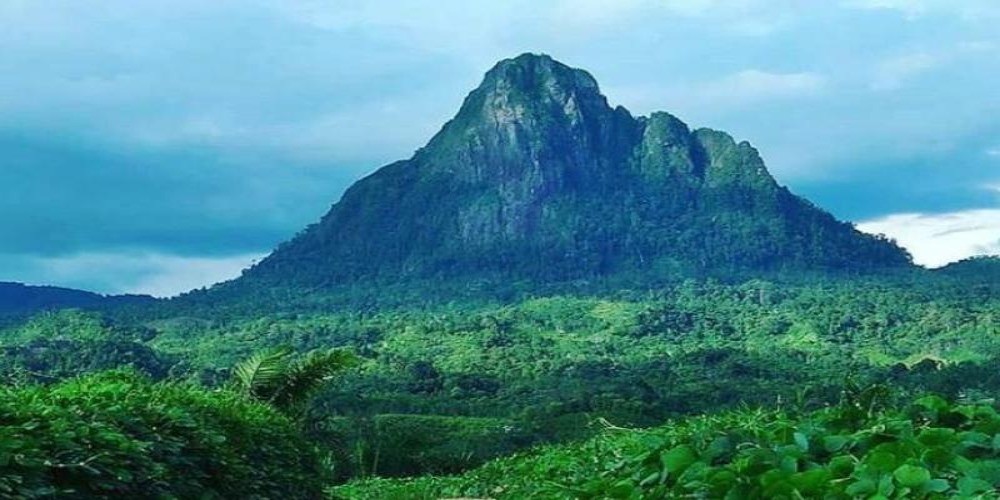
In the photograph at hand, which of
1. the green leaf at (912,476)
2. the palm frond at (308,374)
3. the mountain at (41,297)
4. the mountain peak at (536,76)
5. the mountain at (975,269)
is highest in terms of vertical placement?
the mountain peak at (536,76)

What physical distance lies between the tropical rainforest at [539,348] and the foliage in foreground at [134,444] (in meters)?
0.01

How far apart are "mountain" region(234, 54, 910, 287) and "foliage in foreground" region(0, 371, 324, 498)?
106439 mm

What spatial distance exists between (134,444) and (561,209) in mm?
119880

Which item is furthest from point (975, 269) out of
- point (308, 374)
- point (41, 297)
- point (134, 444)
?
point (134, 444)

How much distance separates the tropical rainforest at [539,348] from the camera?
3086 mm

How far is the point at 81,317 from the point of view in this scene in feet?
280

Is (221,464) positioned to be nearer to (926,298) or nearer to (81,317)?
(81,317)

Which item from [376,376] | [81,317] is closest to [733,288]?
[376,376]

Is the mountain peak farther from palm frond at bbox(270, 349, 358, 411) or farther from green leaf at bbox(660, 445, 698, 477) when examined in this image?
green leaf at bbox(660, 445, 698, 477)

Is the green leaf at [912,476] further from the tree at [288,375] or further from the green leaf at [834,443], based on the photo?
the tree at [288,375]

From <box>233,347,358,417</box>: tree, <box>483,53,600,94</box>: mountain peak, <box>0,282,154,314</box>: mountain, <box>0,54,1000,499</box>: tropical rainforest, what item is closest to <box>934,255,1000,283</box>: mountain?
<box>0,54,1000,499</box>: tropical rainforest

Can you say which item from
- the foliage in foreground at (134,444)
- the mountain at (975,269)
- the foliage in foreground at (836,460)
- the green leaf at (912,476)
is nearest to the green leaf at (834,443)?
the foliage in foreground at (836,460)

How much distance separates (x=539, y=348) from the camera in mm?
81812

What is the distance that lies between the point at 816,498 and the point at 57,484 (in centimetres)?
224
